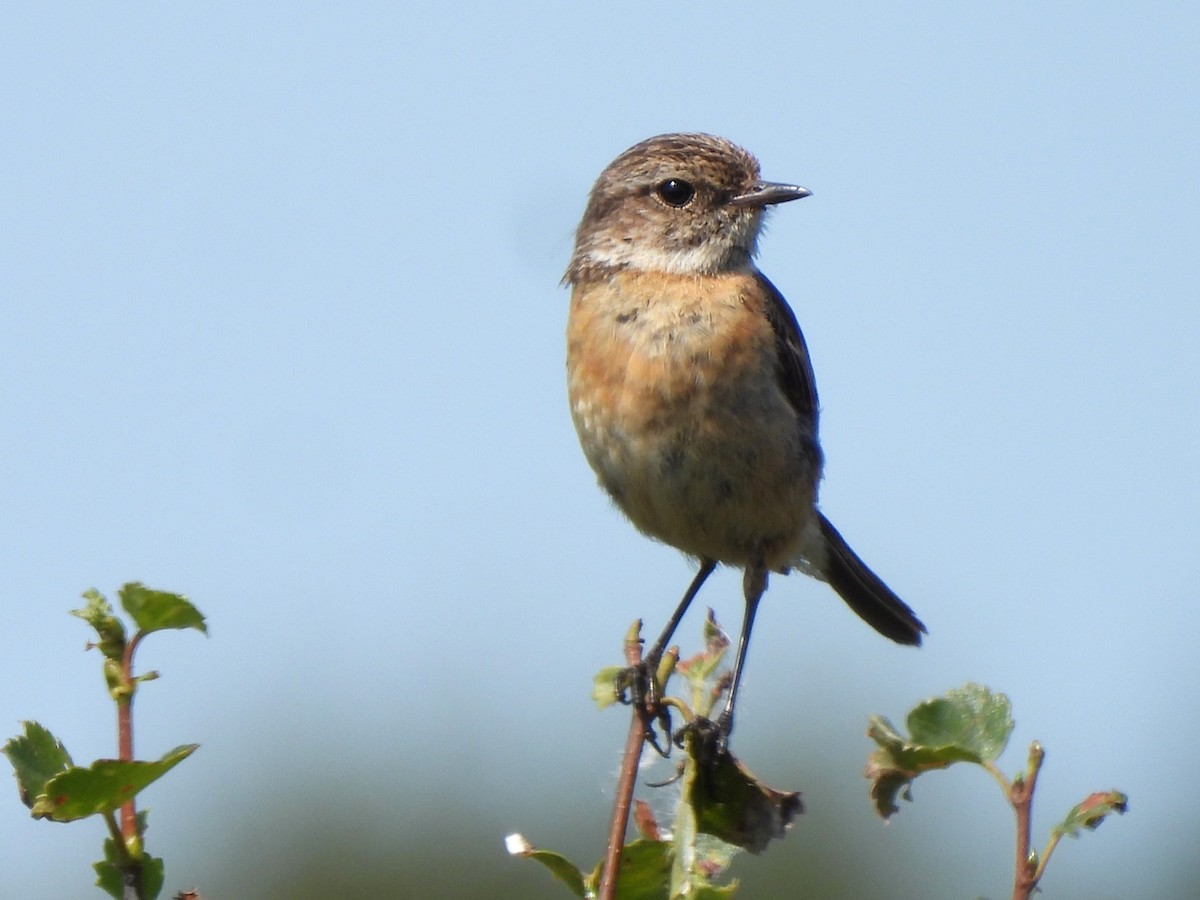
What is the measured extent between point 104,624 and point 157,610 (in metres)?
0.07

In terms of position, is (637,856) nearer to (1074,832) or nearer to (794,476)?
(1074,832)

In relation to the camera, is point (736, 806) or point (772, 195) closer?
point (736, 806)

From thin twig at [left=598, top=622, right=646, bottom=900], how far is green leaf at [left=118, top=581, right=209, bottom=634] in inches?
24.1

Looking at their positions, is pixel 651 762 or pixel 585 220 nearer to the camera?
pixel 651 762

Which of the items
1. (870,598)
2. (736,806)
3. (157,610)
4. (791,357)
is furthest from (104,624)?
(870,598)

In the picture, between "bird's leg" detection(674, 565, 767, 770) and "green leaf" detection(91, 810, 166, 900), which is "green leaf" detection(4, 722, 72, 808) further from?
"bird's leg" detection(674, 565, 767, 770)

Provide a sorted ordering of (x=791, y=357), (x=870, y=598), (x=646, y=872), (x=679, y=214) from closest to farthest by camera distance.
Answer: (x=646, y=872)
(x=791, y=357)
(x=679, y=214)
(x=870, y=598)

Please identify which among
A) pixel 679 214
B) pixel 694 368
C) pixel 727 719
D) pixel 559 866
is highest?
pixel 679 214

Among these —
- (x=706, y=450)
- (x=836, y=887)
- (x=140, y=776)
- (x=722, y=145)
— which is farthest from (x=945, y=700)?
(x=836, y=887)

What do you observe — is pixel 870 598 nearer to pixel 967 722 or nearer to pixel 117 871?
pixel 967 722

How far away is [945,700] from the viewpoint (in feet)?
7.94

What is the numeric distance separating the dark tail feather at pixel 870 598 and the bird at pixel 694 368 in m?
0.76

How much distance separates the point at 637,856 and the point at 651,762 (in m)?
0.93

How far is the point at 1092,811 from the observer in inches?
88.0
